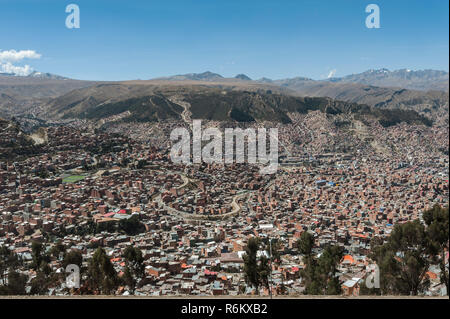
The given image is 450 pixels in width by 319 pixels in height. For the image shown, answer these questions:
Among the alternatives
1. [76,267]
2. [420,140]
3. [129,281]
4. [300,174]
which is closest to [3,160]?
[76,267]

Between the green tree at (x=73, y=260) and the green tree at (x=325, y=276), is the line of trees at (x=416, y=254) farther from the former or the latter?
the green tree at (x=73, y=260)

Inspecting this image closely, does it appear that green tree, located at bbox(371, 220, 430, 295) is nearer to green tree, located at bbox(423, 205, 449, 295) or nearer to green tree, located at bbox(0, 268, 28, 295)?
green tree, located at bbox(423, 205, 449, 295)

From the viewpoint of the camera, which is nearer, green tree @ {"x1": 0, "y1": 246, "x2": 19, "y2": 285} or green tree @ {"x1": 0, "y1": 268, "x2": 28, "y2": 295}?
green tree @ {"x1": 0, "y1": 268, "x2": 28, "y2": 295}

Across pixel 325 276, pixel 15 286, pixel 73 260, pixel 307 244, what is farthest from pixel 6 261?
pixel 325 276

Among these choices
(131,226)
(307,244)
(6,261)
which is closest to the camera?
(307,244)

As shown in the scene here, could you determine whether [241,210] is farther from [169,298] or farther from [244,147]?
[244,147]

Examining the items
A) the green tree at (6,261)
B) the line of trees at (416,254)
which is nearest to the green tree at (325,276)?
the line of trees at (416,254)

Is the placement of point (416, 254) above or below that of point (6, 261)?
above

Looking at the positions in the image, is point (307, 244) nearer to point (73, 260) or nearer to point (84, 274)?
point (84, 274)

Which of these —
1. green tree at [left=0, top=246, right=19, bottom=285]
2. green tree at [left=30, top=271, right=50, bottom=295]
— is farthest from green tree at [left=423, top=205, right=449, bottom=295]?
green tree at [left=0, top=246, right=19, bottom=285]

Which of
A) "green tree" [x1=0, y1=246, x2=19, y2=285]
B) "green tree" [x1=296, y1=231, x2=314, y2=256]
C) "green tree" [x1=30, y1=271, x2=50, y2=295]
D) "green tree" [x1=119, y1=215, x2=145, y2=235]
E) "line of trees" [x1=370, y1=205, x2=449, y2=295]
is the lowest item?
"green tree" [x1=119, y1=215, x2=145, y2=235]

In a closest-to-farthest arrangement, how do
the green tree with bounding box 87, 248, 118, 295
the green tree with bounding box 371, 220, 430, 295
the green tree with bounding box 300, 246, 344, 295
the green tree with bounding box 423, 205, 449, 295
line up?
the green tree with bounding box 423, 205, 449, 295 → the green tree with bounding box 371, 220, 430, 295 → the green tree with bounding box 300, 246, 344, 295 → the green tree with bounding box 87, 248, 118, 295
